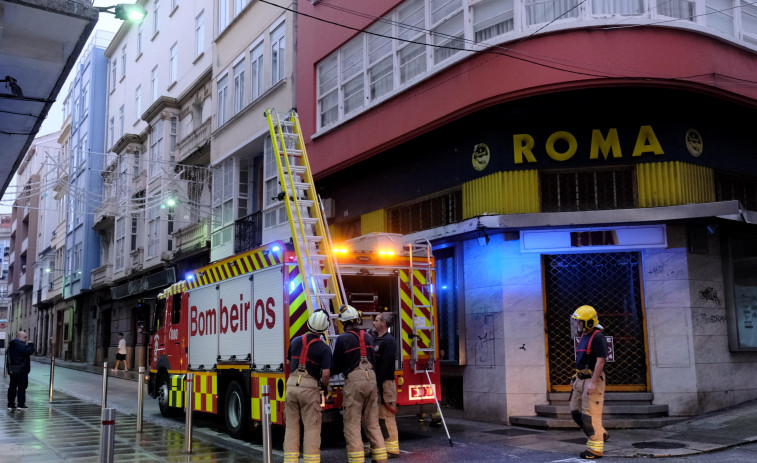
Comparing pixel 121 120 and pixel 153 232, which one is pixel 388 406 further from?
pixel 121 120

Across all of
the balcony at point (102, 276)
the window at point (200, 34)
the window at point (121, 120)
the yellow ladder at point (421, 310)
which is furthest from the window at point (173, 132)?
the yellow ladder at point (421, 310)

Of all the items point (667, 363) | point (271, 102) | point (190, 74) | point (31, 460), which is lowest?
point (31, 460)

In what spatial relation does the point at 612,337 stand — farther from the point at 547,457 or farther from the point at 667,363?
the point at 547,457

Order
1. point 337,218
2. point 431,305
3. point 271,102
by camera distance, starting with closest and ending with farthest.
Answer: point 431,305, point 337,218, point 271,102

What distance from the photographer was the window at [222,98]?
22062 millimetres

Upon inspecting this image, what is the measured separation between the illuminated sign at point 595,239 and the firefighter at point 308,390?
17.0ft

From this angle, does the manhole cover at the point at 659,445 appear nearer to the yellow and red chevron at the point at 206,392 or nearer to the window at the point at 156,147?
the yellow and red chevron at the point at 206,392

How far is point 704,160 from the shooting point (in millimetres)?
12305

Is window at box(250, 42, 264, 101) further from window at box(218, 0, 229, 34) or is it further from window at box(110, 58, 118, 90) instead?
window at box(110, 58, 118, 90)

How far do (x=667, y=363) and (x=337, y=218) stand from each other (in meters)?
8.75

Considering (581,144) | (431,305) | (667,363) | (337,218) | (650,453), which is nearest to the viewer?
(650,453)

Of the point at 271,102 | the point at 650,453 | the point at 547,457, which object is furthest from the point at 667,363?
the point at 271,102

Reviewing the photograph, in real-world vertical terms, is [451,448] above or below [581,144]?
below

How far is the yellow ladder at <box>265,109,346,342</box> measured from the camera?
9484 mm
